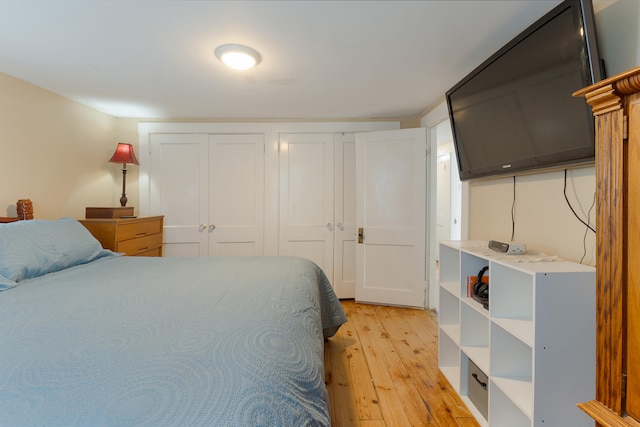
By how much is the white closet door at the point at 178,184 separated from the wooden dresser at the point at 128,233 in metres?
0.22

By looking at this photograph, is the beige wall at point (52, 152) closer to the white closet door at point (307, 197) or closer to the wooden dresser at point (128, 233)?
the wooden dresser at point (128, 233)

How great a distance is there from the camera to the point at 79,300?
1.25 meters

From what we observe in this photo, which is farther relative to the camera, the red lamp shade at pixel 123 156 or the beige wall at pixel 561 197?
the red lamp shade at pixel 123 156

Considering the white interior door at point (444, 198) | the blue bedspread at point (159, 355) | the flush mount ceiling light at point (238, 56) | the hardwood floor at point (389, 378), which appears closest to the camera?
the blue bedspread at point (159, 355)

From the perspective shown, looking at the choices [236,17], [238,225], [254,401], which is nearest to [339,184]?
[238,225]

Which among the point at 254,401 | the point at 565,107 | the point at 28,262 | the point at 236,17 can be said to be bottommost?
the point at 254,401

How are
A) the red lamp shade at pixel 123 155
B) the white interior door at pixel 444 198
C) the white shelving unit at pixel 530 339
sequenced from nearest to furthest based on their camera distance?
the white shelving unit at pixel 530 339
the red lamp shade at pixel 123 155
the white interior door at pixel 444 198

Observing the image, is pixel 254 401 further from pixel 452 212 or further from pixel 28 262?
pixel 452 212

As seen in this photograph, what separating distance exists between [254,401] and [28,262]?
1.72 metres

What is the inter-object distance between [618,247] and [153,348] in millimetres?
1254

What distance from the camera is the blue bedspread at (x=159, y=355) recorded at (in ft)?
2.07

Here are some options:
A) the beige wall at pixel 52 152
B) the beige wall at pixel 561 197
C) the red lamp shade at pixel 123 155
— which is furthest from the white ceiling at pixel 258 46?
the red lamp shade at pixel 123 155

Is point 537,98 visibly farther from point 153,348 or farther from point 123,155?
point 123,155

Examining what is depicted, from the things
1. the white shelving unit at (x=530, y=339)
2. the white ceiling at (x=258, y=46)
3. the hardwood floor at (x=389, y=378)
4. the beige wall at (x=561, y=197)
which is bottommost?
the hardwood floor at (x=389, y=378)
